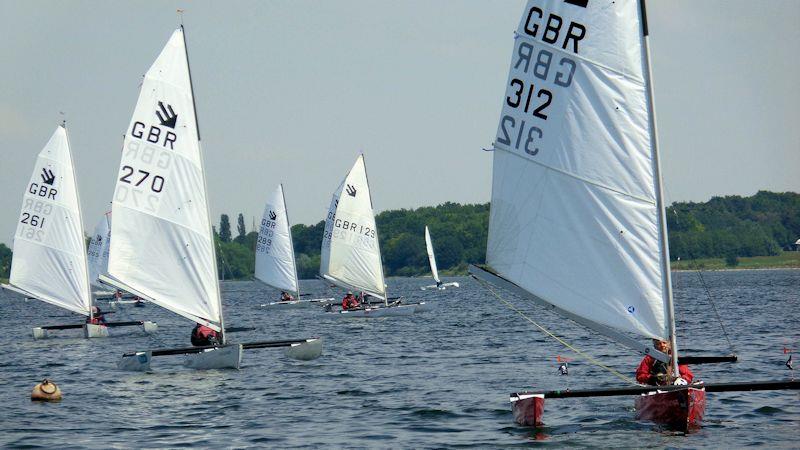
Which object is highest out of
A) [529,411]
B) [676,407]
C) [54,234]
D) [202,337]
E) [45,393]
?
[54,234]

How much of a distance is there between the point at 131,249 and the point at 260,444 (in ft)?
38.4

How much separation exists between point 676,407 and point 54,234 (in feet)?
98.0

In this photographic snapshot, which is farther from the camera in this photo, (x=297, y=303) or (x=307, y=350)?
(x=297, y=303)

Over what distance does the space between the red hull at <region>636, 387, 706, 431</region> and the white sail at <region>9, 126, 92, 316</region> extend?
28.4 meters

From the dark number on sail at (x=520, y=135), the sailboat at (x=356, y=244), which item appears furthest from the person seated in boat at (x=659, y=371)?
the sailboat at (x=356, y=244)

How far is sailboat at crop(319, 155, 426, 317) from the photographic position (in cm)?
5759

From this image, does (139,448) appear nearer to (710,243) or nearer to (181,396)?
(181,396)

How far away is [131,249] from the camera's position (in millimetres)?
29391

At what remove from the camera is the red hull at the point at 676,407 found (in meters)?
18.2

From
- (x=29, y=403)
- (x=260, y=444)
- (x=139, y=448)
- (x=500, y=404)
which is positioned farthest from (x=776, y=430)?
(x=29, y=403)

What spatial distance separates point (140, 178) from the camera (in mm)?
28891

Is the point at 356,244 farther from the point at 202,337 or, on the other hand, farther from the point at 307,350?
the point at 202,337

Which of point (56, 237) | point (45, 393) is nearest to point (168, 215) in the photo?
point (45, 393)

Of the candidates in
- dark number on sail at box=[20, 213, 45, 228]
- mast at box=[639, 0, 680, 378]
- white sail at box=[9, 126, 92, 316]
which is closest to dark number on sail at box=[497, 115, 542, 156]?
mast at box=[639, 0, 680, 378]
